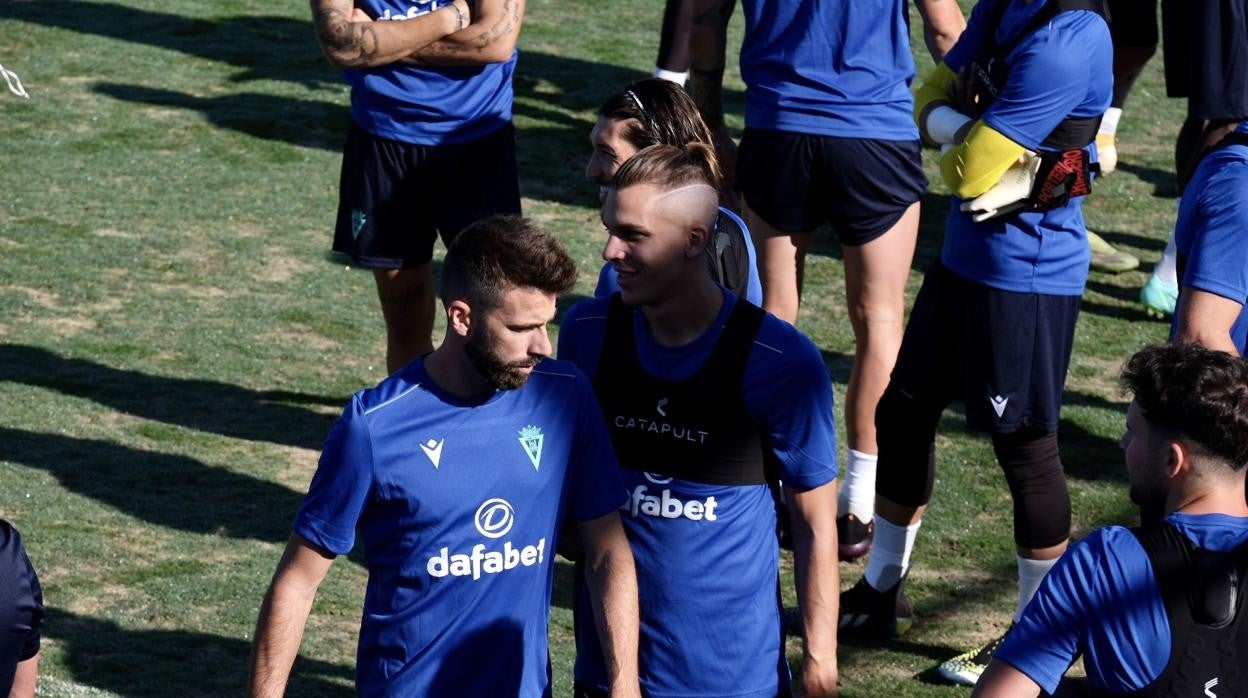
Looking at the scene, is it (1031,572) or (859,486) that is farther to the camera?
(859,486)

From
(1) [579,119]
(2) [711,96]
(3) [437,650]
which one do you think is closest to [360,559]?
(2) [711,96]

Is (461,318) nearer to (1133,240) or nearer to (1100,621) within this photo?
(1100,621)

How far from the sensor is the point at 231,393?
7.28 m

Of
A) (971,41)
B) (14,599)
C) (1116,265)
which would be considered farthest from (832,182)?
(1116,265)

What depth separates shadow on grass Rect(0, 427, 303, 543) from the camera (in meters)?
6.08

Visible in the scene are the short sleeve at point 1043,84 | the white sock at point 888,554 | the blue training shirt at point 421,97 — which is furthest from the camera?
the blue training shirt at point 421,97

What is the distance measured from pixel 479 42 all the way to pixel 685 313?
2.74 metres

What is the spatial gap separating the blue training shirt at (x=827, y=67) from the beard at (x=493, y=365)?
2.70 m

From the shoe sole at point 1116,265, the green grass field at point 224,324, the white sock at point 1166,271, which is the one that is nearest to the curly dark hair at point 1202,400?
the green grass field at point 224,324

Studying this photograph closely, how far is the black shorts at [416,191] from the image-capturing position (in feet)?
20.5

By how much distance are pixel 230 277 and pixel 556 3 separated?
5.84 metres

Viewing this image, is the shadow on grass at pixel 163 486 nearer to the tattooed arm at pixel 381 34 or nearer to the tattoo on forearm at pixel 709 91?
the tattooed arm at pixel 381 34

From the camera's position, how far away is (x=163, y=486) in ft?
20.8

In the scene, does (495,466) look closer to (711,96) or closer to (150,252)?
(711,96)
